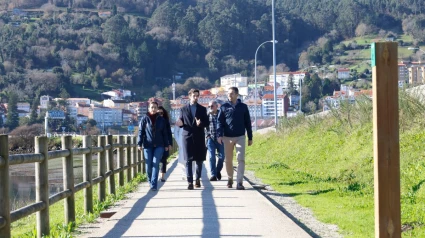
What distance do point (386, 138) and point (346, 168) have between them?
12144mm

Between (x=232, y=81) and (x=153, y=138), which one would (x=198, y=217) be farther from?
(x=232, y=81)

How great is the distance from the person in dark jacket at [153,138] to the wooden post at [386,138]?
30.6 ft

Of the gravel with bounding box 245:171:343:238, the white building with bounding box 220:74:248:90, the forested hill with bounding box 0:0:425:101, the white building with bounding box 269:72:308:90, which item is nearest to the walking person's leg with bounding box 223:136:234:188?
the gravel with bounding box 245:171:343:238

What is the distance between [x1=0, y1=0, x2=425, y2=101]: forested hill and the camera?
108m

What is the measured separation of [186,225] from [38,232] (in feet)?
5.83

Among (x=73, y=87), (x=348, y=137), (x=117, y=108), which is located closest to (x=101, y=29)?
(x=73, y=87)

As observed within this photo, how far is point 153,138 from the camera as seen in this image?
16.0 meters

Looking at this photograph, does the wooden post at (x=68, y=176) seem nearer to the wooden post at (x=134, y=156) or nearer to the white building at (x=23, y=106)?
the wooden post at (x=134, y=156)

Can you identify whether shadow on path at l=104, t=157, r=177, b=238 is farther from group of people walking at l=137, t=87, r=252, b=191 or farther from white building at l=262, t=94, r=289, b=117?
white building at l=262, t=94, r=289, b=117

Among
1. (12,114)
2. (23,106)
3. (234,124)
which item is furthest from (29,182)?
(23,106)

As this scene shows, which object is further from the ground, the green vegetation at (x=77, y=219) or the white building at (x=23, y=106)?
the white building at (x=23, y=106)

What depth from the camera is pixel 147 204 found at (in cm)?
1316

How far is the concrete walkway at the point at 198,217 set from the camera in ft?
32.4

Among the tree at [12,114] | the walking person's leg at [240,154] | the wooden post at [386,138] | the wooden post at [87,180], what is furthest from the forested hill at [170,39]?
the wooden post at [386,138]
